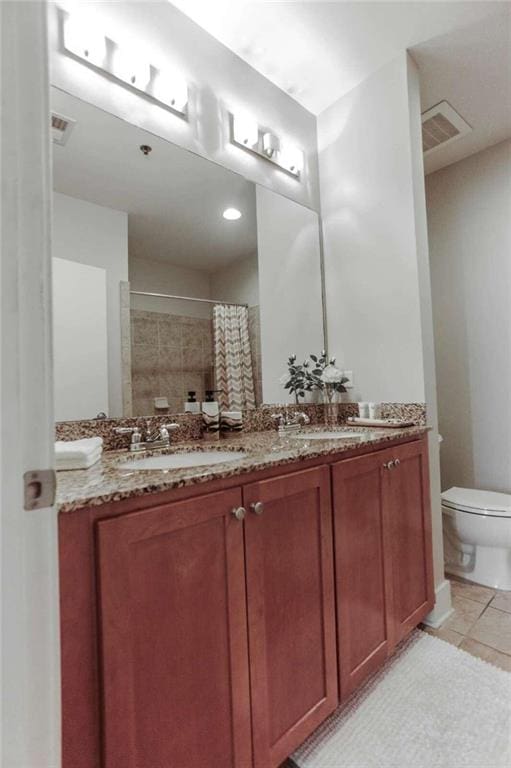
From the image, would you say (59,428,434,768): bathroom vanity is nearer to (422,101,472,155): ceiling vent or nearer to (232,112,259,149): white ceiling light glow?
(232,112,259,149): white ceiling light glow

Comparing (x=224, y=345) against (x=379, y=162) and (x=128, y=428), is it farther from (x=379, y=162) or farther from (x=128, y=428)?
(x=379, y=162)

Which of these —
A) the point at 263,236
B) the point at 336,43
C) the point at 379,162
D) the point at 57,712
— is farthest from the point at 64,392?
the point at 336,43

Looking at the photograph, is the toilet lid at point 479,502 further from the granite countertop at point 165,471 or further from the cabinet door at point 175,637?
the cabinet door at point 175,637

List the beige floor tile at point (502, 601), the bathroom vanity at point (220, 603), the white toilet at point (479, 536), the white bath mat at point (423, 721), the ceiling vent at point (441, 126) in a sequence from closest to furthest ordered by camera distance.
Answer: the bathroom vanity at point (220, 603), the white bath mat at point (423, 721), the beige floor tile at point (502, 601), the white toilet at point (479, 536), the ceiling vent at point (441, 126)

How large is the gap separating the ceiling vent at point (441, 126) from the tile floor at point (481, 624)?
105 inches

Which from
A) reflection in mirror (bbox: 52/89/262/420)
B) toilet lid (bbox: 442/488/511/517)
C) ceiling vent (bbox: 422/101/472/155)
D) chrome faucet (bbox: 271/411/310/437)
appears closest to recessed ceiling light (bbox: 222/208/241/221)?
reflection in mirror (bbox: 52/89/262/420)

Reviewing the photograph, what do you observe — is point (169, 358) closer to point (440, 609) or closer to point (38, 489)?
point (38, 489)

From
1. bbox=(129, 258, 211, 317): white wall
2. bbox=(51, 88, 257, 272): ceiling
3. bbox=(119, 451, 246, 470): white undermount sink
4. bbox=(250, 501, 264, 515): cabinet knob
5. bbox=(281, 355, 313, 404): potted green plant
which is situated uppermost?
bbox=(51, 88, 257, 272): ceiling

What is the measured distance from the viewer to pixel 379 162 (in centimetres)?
186

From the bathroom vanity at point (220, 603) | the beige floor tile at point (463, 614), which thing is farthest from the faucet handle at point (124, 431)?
the beige floor tile at point (463, 614)

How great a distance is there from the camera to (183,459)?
4.12ft

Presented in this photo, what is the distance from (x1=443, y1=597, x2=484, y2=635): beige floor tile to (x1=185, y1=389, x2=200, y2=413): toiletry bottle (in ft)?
4.86

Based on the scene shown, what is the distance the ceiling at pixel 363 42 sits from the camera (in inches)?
60.0

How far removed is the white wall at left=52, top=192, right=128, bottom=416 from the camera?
1277 millimetres
